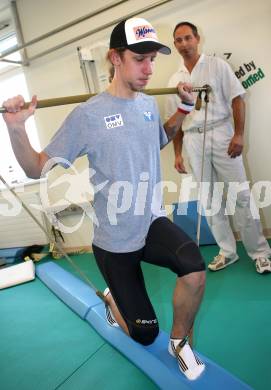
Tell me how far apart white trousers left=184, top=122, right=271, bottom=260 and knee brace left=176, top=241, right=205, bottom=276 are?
1.39m

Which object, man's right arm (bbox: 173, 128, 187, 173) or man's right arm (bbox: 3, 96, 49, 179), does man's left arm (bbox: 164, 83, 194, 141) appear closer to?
man's right arm (bbox: 3, 96, 49, 179)

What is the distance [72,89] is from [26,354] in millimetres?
2872

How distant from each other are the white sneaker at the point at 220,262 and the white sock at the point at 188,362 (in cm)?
129

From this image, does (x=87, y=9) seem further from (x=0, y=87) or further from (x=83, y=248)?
(x=83, y=248)

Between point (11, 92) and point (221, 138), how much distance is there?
3.30 metres

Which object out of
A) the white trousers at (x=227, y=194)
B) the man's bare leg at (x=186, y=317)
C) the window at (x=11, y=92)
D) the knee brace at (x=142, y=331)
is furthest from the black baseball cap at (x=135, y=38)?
the window at (x=11, y=92)

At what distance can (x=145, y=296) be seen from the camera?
1681 mm

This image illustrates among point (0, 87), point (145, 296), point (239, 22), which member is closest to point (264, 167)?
point (239, 22)

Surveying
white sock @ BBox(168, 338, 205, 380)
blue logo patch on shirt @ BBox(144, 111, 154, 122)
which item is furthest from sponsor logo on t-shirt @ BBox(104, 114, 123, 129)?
white sock @ BBox(168, 338, 205, 380)

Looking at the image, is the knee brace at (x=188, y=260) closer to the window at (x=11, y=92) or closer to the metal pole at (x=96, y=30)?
the metal pole at (x=96, y=30)

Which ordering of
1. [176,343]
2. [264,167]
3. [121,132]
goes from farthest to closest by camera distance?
[264,167], [176,343], [121,132]

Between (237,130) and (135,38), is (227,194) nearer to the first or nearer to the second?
(237,130)

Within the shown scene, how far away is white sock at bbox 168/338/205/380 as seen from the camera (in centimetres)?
160

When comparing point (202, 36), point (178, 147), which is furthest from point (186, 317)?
point (202, 36)
